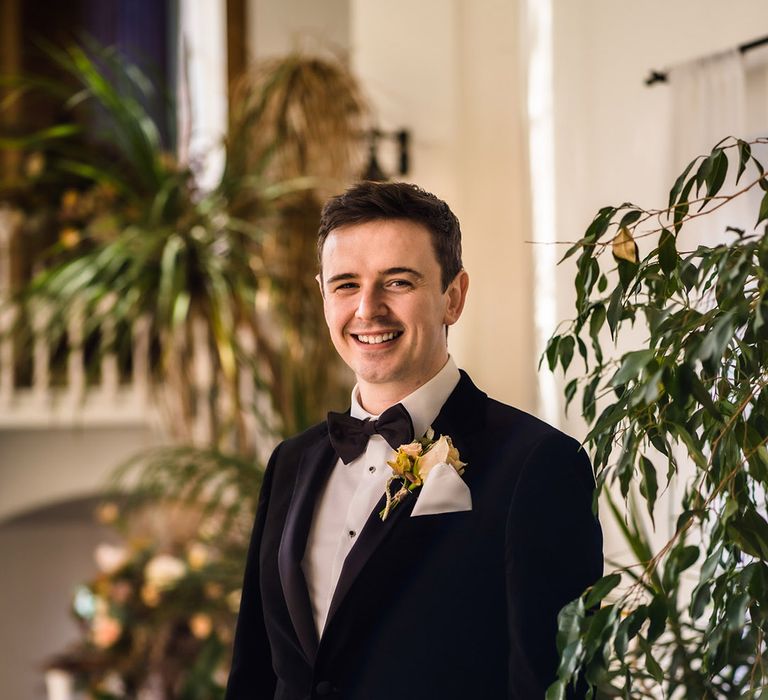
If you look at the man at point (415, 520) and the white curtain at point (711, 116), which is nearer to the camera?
the man at point (415, 520)

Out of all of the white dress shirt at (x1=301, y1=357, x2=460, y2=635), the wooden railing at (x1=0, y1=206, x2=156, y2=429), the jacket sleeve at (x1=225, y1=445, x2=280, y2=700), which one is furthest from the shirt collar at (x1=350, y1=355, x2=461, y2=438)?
the wooden railing at (x1=0, y1=206, x2=156, y2=429)

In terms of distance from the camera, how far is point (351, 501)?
Result: 4.70 feet

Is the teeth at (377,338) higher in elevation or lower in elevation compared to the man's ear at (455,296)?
lower

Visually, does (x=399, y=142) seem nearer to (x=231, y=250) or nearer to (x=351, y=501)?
(x=231, y=250)

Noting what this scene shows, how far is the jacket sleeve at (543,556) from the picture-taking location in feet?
4.13

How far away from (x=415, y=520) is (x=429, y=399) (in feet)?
0.53

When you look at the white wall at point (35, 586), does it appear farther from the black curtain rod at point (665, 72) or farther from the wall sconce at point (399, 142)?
the black curtain rod at point (665, 72)

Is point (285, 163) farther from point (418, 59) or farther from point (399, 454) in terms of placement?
point (399, 454)

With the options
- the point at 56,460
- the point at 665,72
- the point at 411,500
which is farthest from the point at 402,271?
the point at 56,460

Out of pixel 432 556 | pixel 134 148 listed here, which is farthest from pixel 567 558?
pixel 134 148

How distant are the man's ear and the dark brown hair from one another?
0.01 metres

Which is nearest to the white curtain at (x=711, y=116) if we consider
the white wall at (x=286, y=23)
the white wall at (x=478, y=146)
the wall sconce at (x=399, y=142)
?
the white wall at (x=478, y=146)

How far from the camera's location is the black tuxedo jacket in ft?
4.17

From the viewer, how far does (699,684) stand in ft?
4.72
